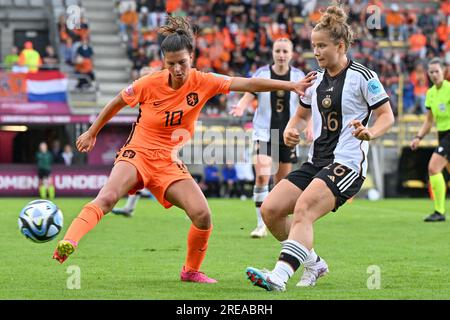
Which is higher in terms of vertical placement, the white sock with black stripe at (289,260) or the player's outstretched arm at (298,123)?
the player's outstretched arm at (298,123)

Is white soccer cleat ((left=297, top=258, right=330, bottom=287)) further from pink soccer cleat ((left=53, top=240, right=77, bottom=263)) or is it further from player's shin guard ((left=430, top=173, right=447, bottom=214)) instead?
player's shin guard ((left=430, top=173, right=447, bottom=214))

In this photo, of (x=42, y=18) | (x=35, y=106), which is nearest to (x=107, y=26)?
(x=42, y=18)

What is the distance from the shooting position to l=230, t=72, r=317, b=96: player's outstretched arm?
27.9 ft

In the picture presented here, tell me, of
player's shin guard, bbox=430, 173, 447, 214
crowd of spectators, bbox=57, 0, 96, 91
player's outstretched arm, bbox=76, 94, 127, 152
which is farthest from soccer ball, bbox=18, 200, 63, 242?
crowd of spectators, bbox=57, 0, 96, 91

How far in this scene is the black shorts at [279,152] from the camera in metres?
14.1

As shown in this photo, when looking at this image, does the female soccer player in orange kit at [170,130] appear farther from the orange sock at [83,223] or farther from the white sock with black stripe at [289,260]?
the white sock with black stripe at [289,260]

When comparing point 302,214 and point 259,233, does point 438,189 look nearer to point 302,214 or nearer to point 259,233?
point 259,233

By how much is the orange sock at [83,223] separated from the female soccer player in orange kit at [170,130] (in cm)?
23

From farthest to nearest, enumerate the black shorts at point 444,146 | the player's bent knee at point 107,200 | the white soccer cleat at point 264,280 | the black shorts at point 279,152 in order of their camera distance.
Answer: the black shorts at point 444,146 → the black shorts at point 279,152 → the player's bent knee at point 107,200 → the white soccer cleat at point 264,280

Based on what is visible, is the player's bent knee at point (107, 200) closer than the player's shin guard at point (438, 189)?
Yes

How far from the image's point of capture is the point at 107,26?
33.9 metres

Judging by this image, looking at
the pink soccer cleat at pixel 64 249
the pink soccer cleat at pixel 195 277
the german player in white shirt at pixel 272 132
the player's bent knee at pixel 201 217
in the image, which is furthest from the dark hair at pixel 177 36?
the german player in white shirt at pixel 272 132

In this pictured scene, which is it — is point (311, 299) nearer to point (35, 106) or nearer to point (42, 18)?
point (35, 106)
